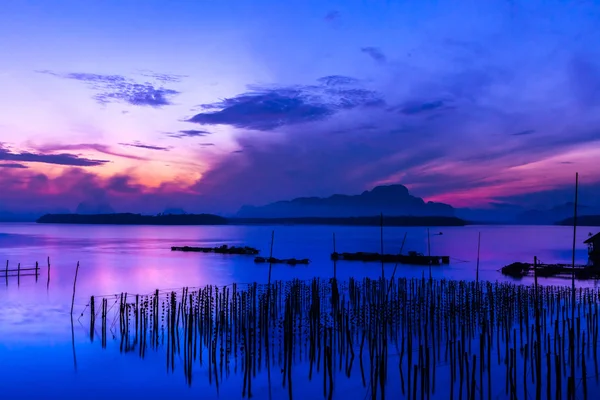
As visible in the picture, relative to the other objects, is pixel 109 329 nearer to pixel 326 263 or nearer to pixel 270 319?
pixel 270 319

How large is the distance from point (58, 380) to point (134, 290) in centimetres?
1584

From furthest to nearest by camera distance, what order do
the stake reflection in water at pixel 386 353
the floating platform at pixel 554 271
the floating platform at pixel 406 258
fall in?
the floating platform at pixel 406 258, the floating platform at pixel 554 271, the stake reflection in water at pixel 386 353

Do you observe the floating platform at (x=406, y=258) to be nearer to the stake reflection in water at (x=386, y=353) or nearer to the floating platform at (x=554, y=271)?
the floating platform at (x=554, y=271)

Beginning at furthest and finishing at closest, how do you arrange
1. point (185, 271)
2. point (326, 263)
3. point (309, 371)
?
point (326, 263) → point (185, 271) → point (309, 371)

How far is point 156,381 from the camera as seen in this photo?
1075 cm

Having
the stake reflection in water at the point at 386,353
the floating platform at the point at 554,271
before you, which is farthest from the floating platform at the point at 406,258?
the stake reflection in water at the point at 386,353

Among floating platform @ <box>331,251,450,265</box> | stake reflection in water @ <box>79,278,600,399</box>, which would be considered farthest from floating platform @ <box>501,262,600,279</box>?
stake reflection in water @ <box>79,278,600,399</box>

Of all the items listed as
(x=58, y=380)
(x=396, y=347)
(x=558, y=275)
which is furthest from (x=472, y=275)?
(x=58, y=380)

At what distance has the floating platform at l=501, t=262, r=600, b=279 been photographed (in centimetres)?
2766

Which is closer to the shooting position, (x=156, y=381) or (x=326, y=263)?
(x=156, y=381)

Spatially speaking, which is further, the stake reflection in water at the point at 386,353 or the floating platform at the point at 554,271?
the floating platform at the point at 554,271

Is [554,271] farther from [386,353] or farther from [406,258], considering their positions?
[386,353]

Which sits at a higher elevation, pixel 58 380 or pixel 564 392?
pixel 564 392

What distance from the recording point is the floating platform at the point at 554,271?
90.7 ft
